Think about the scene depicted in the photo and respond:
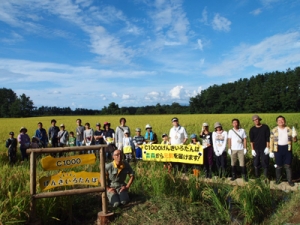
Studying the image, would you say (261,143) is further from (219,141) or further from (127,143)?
(127,143)

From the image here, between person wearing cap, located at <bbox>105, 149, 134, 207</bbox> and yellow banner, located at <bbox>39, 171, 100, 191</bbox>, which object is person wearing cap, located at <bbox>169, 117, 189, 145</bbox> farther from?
yellow banner, located at <bbox>39, 171, 100, 191</bbox>

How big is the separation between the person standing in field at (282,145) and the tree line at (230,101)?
201ft

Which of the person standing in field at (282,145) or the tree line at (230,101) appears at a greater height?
the tree line at (230,101)

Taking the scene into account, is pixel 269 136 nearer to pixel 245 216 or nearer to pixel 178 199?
pixel 245 216

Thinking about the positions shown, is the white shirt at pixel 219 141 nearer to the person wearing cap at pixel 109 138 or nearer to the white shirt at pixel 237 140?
the white shirt at pixel 237 140

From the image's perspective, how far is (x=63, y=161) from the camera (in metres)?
4.25

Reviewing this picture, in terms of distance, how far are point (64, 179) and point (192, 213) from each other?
7.71 ft

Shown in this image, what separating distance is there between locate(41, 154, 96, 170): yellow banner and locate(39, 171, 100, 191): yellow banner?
6.2 inches

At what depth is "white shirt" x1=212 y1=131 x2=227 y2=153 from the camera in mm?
6855

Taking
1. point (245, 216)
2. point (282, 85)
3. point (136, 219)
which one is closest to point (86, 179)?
point (136, 219)

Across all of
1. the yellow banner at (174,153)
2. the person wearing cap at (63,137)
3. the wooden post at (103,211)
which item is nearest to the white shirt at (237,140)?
the yellow banner at (174,153)

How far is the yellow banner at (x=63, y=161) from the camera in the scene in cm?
410

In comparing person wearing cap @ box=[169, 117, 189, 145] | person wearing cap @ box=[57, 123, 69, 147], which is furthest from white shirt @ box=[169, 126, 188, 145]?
person wearing cap @ box=[57, 123, 69, 147]

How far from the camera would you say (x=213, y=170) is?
25.2 ft
